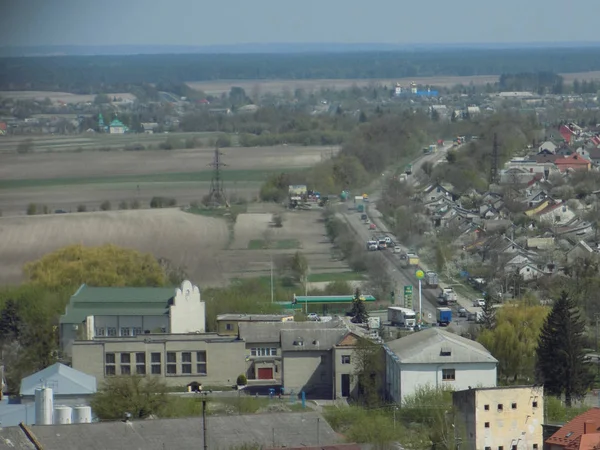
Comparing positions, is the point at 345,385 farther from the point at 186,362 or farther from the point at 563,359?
the point at 563,359

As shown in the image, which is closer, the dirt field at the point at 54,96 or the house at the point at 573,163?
the house at the point at 573,163

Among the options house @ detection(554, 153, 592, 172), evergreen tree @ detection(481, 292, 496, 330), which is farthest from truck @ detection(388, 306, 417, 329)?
house @ detection(554, 153, 592, 172)

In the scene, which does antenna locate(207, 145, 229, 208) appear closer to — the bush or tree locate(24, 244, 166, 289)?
tree locate(24, 244, 166, 289)

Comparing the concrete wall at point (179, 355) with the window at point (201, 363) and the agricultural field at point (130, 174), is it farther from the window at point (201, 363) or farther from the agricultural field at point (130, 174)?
the agricultural field at point (130, 174)

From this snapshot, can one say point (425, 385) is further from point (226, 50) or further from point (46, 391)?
point (226, 50)

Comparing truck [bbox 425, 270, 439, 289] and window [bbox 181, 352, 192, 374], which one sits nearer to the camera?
window [bbox 181, 352, 192, 374]

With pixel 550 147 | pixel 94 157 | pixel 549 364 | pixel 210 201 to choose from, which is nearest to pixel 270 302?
pixel 549 364

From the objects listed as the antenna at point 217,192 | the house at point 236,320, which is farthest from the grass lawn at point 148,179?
the house at point 236,320
